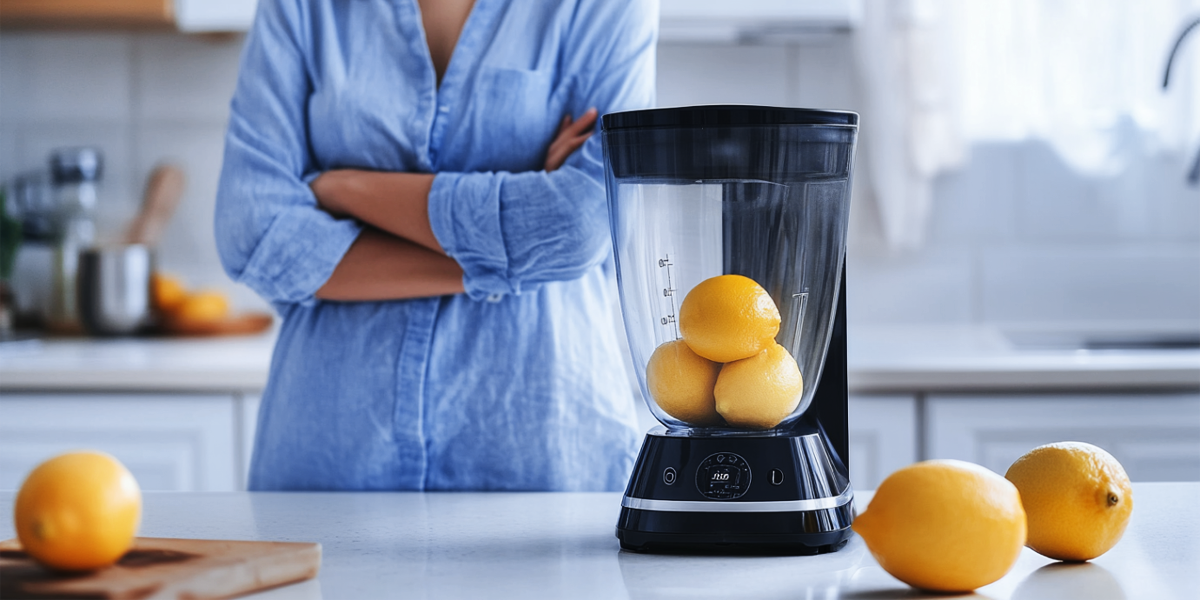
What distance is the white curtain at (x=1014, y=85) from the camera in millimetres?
2168

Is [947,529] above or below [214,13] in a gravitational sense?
below

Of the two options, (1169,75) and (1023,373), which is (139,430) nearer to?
(1023,373)

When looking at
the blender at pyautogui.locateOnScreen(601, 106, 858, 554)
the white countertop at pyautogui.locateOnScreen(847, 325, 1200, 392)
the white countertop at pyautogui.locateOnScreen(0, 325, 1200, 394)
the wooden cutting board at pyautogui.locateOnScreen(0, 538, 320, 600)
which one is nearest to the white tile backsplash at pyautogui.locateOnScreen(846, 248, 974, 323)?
the white countertop at pyautogui.locateOnScreen(0, 325, 1200, 394)

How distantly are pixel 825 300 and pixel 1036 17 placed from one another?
168 cm

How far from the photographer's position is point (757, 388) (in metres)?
0.73

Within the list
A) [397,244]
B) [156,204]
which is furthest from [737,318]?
[156,204]

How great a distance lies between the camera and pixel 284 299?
3.72ft

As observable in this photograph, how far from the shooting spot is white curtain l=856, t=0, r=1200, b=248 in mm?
2168

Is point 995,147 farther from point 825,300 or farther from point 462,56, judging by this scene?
point 825,300

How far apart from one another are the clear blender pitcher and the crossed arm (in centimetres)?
33

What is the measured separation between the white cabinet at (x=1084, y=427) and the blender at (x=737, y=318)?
3.13ft

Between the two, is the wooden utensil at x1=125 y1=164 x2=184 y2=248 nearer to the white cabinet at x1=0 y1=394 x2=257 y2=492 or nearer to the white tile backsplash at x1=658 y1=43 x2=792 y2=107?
the white cabinet at x1=0 y1=394 x2=257 y2=492

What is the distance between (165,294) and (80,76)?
0.52 metres

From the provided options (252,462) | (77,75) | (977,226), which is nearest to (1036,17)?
(977,226)
